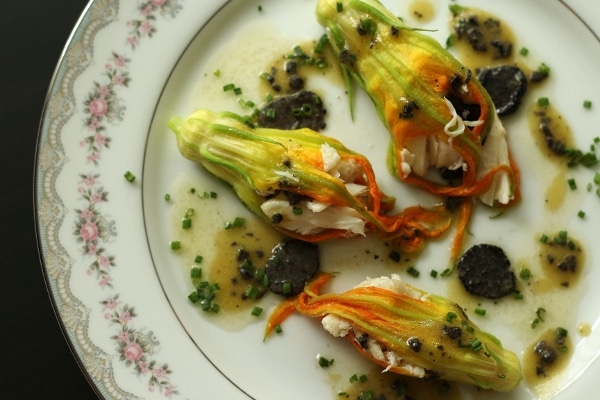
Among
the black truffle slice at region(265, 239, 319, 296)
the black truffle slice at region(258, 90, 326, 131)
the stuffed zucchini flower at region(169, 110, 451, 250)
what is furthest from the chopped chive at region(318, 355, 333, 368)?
the black truffle slice at region(258, 90, 326, 131)

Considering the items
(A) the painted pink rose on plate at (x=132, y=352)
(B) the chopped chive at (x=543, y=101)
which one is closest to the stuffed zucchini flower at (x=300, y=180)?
(B) the chopped chive at (x=543, y=101)

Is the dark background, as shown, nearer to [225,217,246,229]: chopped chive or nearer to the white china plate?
the white china plate

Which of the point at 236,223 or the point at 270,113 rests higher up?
the point at 270,113

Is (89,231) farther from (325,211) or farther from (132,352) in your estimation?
(325,211)

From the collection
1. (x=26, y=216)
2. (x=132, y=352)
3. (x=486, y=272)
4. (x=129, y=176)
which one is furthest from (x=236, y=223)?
(x=486, y=272)

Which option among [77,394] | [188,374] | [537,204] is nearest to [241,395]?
[188,374]
